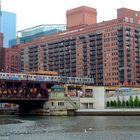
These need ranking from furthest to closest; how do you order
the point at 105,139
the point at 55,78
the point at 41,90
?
the point at 55,78 < the point at 41,90 < the point at 105,139

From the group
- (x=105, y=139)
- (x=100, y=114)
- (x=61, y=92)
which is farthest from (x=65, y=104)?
(x=105, y=139)

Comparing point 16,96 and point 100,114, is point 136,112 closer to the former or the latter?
point 100,114

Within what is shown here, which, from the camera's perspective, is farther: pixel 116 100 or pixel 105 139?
pixel 116 100

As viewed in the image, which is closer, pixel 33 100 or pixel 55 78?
pixel 33 100

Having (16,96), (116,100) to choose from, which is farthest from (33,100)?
(116,100)

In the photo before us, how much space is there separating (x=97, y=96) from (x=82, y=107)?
7833 mm

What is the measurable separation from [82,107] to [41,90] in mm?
19481

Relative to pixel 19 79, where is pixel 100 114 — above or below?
below

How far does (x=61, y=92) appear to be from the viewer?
173 meters

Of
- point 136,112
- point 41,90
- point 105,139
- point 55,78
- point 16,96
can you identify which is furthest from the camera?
point 55,78

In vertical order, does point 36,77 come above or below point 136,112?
above

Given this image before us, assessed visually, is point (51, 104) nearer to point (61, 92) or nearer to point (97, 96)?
point (61, 92)

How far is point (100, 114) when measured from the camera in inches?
6171

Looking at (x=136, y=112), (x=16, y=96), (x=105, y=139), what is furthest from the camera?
(x=16, y=96)
